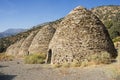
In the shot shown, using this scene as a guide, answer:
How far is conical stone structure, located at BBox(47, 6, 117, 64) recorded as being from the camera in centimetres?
2102

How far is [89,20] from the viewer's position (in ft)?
72.8

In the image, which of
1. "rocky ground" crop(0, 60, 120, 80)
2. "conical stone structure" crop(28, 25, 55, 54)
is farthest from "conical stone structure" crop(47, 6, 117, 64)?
"conical stone structure" crop(28, 25, 55, 54)

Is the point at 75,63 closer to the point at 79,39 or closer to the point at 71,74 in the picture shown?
the point at 79,39

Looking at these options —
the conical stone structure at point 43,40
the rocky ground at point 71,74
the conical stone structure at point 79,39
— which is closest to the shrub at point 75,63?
the conical stone structure at point 79,39

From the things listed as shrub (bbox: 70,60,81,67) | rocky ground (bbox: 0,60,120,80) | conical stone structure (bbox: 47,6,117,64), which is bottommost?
rocky ground (bbox: 0,60,120,80)

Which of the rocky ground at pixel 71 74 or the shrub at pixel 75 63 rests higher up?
the shrub at pixel 75 63

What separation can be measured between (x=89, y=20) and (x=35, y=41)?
12.9 meters

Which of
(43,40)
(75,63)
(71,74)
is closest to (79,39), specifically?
(75,63)

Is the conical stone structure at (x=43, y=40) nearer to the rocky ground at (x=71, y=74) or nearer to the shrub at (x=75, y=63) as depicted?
the shrub at (x=75, y=63)

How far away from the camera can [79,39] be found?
2130 centimetres

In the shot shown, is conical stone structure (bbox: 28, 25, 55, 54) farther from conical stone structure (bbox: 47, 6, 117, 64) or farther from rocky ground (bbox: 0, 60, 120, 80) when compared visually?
rocky ground (bbox: 0, 60, 120, 80)

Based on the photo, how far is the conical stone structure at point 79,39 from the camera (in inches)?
827

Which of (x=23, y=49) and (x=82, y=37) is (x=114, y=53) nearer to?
(x=82, y=37)

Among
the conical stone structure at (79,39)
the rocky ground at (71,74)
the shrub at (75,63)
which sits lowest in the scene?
the rocky ground at (71,74)
